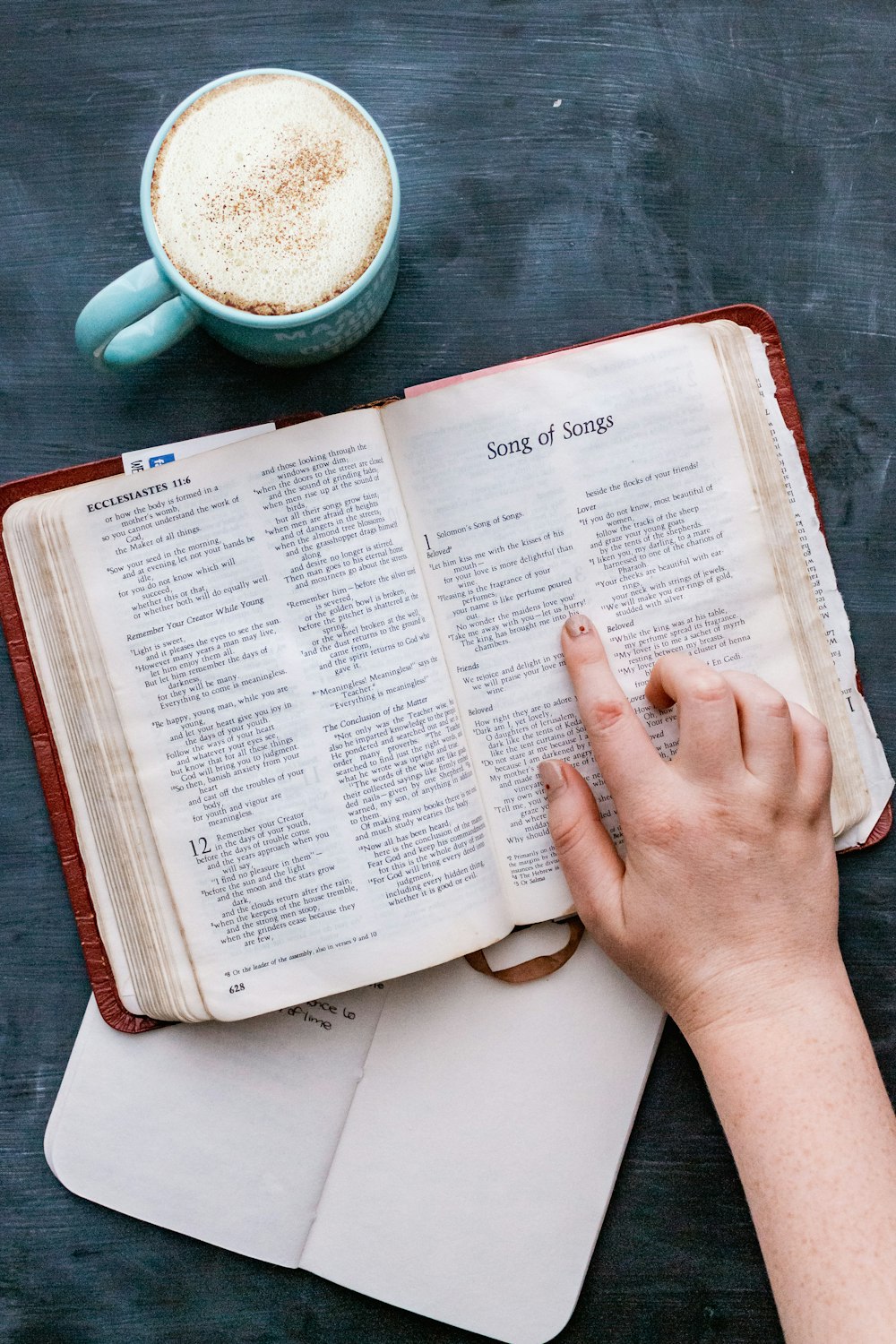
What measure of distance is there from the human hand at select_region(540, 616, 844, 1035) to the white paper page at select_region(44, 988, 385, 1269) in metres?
0.19

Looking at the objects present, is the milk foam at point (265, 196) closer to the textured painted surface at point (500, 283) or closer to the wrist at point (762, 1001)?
the textured painted surface at point (500, 283)

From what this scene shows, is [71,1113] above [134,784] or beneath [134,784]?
beneath

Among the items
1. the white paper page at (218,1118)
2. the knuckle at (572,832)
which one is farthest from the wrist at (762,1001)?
the white paper page at (218,1118)

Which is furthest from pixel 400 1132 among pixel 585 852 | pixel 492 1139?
pixel 585 852

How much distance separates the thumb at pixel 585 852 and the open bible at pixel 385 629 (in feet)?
0.06

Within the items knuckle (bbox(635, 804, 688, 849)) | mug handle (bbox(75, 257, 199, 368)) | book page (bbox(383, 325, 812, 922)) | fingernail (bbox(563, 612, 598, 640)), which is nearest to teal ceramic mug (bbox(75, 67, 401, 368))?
mug handle (bbox(75, 257, 199, 368))

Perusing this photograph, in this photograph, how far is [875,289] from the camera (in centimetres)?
63

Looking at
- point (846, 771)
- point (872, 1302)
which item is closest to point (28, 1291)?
point (872, 1302)

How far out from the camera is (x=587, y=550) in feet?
1.95

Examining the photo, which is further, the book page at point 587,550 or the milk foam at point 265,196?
the book page at point 587,550

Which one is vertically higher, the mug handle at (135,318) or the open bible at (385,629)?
the mug handle at (135,318)

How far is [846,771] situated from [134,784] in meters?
0.45

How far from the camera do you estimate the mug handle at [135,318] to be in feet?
1.65

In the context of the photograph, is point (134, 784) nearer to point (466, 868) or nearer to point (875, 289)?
point (466, 868)
